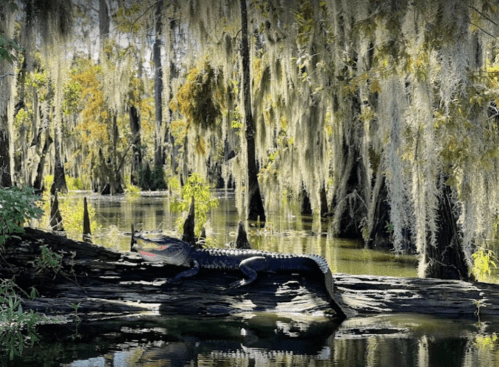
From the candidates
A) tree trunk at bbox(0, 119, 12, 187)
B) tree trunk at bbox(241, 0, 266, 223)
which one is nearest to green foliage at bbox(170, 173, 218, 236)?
tree trunk at bbox(241, 0, 266, 223)

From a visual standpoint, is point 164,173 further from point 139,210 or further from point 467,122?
point 467,122

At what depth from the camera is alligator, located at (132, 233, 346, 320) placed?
663 cm

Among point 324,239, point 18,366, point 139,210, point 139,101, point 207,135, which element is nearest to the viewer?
point 18,366

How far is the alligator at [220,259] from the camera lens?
21.7 ft

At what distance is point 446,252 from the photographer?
845 centimetres

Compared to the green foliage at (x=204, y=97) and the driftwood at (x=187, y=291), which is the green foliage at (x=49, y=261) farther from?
the green foliage at (x=204, y=97)

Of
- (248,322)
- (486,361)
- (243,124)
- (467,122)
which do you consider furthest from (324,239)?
(486,361)

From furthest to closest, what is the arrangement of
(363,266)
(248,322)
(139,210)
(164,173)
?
(164,173)
(139,210)
(363,266)
(248,322)

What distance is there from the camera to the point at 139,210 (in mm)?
22391

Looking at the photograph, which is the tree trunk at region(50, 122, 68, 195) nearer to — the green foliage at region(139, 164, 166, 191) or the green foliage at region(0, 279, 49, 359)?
the green foliage at region(0, 279, 49, 359)

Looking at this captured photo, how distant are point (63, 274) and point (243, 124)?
11.2 m

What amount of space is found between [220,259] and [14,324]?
2.06m

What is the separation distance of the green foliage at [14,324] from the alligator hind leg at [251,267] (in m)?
1.89

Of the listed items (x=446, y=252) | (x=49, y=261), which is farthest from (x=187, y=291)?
(x=446, y=252)
